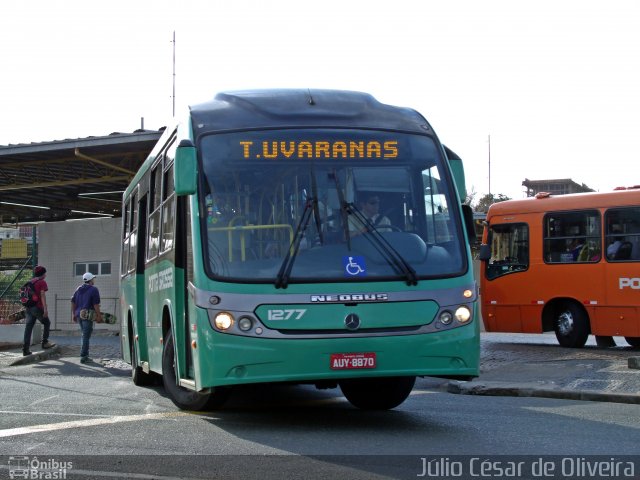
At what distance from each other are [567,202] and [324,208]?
42.1 feet

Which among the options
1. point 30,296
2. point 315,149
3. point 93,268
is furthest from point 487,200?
point 315,149

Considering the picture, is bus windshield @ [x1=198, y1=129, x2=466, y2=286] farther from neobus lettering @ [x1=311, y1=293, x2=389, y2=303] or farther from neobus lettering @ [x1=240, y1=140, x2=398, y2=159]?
neobus lettering @ [x1=311, y1=293, x2=389, y2=303]

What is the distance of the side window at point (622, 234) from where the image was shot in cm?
1997

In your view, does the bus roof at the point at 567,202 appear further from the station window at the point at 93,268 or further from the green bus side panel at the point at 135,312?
the station window at the point at 93,268

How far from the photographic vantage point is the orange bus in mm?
20094

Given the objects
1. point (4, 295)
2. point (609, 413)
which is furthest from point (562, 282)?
point (4, 295)

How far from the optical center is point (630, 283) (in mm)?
19906

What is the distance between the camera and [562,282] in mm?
21172

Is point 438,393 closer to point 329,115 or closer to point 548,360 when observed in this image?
point 548,360

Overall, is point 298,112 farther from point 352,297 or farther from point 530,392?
point 530,392

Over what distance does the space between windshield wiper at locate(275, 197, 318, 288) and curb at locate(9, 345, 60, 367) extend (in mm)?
12663

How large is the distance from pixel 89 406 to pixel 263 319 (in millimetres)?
3703

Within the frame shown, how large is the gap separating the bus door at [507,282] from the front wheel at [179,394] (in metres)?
12.1

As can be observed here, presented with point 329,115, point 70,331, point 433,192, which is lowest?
point 70,331
